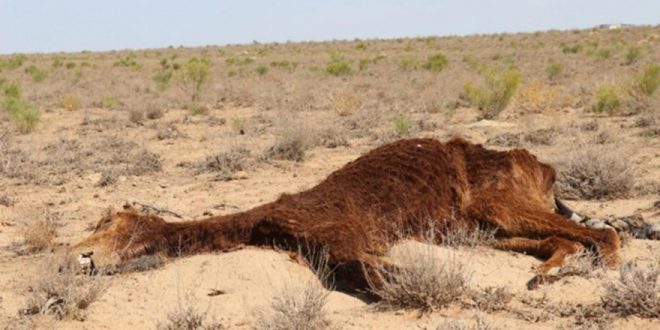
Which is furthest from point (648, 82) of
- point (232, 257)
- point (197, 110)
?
point (232, 257)

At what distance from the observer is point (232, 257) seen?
18.6ft

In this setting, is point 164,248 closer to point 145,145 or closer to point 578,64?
point 145,145

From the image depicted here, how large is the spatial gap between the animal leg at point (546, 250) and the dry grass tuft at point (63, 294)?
10.1ft

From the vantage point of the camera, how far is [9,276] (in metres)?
6.21

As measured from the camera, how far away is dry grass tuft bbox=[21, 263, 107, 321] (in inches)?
202

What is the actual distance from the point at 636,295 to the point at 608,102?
11798 mm

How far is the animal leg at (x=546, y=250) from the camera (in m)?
5.52

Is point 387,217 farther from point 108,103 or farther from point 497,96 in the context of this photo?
point 108,103

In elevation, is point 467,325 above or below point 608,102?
below

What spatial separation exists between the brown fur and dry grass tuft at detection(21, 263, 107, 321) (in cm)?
34

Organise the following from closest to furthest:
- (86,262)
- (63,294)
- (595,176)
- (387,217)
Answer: (63,294)
(86,262)
(387,217)
(595,176)

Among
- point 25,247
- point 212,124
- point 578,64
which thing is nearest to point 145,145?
point 212,124

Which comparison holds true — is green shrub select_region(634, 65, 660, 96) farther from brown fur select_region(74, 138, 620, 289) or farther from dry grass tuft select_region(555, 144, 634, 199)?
brown fur select_region(74, 138, 620, 289)

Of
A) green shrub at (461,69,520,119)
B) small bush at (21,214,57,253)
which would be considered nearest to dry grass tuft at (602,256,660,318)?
small bush at (21,214,57,253)
